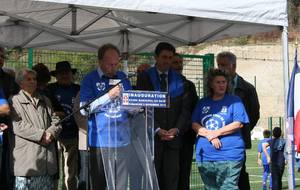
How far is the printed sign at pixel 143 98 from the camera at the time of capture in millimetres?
6555

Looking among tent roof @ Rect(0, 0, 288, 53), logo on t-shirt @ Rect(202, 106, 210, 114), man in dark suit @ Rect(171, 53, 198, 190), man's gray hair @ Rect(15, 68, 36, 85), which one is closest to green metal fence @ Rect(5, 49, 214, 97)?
tent roof @ Rect(0, 0, 288, 53)

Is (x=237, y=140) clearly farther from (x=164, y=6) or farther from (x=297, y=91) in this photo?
(x=164, y=6)

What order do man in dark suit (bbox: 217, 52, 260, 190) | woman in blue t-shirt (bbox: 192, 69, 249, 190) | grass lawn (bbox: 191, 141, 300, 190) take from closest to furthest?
woman in blue t-shirt (bbox: 192, 69, 249, 190) → man in dark suit (bbox: 217, 52, 260, 190) → grass lawn (bbox: 191, 141, 300, 190)

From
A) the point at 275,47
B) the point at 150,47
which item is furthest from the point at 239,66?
the point at 150,47

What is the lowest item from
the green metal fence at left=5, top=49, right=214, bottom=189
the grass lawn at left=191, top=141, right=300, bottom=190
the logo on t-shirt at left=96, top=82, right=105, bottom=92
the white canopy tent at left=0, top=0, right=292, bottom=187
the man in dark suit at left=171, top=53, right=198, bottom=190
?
the grass lawn at left=191, top=141, right=300, bottom=190

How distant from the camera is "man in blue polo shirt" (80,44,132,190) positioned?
6820mm

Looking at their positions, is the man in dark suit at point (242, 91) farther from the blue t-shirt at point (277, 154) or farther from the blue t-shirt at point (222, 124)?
the blue t-shirt at point (277, 154)

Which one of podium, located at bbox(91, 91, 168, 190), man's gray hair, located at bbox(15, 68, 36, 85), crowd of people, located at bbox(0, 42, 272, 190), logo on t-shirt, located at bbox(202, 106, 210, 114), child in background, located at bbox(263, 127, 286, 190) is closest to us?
podium, located at bbox(91, 91, 168, 190)

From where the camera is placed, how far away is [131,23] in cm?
1007

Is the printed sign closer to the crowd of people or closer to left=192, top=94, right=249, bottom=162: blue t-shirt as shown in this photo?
the crowd of people

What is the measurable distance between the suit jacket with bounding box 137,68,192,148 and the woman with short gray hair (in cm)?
115

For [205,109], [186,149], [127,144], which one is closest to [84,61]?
[186,149]

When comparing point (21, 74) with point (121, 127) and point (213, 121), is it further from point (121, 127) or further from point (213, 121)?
point (213, 121)

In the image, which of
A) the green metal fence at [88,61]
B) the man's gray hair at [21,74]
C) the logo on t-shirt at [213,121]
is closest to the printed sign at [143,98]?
the logo on t-shirt at [213,121]
